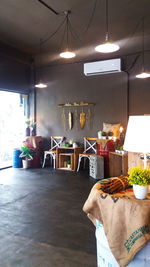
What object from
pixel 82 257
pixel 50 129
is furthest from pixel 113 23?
pixel 82 257

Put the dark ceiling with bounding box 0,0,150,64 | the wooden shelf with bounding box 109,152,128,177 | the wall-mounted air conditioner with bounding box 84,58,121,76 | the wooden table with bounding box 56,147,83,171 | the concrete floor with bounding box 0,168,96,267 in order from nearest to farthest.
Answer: the concrete floor with bounding box 0,168,96,267, the dark ceiling with bounding box 0,0,150,64, the wooden shelf with bounding box 109,152,128,177, the wall-mounted air conditioner with bounding box 84,58,121,76, the wooden table with bounding box 56,147,83,171

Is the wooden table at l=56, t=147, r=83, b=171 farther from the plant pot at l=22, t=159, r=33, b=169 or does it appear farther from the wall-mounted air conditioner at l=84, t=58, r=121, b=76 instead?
the wall-mounted air conditioner at l=84, t=58, r=121, b=76

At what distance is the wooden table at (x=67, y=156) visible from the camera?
6.42 meters

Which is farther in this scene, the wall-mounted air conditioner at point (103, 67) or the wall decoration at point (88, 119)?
the wall decoration at point (88, 119)

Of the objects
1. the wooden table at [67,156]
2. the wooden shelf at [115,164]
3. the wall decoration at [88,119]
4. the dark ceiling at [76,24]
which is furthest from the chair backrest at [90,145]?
the dark ceiling at [76,24]

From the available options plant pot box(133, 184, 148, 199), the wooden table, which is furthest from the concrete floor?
the wooden table

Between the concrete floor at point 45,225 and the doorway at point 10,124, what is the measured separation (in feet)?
6.17

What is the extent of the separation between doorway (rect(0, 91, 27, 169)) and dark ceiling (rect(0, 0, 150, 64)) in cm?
157

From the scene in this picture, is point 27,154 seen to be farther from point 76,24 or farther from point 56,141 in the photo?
point 76,24

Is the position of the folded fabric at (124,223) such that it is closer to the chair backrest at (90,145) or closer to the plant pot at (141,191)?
the plant pot at (141,191)

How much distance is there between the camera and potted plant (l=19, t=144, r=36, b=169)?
21.8 feet

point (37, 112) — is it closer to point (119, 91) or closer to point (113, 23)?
point (119, 91)

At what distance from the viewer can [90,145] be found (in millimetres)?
6664

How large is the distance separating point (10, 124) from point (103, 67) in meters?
3.32
